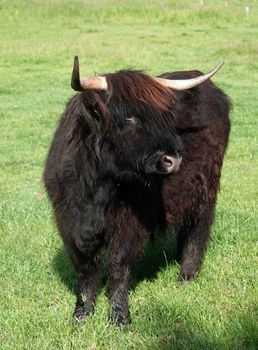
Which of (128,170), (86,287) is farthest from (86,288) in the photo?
(128,170)

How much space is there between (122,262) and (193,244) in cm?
94

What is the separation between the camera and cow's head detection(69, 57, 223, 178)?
3.39 meters

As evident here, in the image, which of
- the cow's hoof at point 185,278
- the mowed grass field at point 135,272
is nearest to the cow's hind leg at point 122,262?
the mowed grass field at point 135,272

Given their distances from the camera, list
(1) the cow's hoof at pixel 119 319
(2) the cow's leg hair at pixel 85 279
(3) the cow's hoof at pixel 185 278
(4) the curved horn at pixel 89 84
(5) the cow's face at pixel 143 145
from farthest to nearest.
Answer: (3) the cow's hoof at pixel 185 278
(2) the cow's leg hair at pixel 85 279
(1) the cow's hoof at pixel 119 319
(5) the cow's face at pixel 143 145
(4) the curved horn at pixel 89 84

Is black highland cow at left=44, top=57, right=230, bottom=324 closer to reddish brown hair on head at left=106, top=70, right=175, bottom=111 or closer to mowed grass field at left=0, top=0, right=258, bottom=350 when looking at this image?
reddish brown hair on head at left=106, top=70, right=175, bottom=111

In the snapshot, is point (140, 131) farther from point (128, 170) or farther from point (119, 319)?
point (119, 319)

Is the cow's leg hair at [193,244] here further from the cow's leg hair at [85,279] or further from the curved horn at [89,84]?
the curved horn at [89,84]

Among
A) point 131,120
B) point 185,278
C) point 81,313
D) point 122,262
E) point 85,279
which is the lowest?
point 185,278

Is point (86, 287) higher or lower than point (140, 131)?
lower

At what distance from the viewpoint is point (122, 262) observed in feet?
12.8

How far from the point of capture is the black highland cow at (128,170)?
344cm

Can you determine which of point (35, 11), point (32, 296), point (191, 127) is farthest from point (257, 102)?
point (35, 11)

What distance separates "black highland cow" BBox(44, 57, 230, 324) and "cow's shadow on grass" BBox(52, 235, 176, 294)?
26 centimetres

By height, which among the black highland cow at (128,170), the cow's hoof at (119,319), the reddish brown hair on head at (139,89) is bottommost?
the cow's hoof at (119,319)
